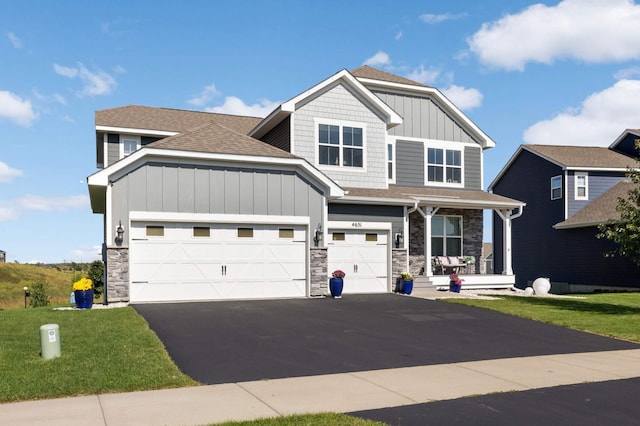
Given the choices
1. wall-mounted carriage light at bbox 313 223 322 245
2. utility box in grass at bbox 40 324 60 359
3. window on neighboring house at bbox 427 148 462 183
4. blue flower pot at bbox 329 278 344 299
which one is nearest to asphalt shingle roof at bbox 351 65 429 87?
window on neighboring house at bbox 427 148 462 183

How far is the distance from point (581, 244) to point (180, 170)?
22563 millimetres

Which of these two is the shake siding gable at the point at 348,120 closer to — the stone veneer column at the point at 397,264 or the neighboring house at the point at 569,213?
the stone veneer column at the point at 397,264

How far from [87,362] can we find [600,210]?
91.6ft

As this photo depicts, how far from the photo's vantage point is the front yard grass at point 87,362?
794 cm

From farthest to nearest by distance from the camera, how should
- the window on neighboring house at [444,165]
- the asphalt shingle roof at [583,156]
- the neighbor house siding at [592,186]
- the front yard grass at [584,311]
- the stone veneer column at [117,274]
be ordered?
1. the asphalt shingle roof at [583,156]
2. the neighbor house siding at [592,186]
3. the window on neighboring house at [444,165]
4. the stone veneer column at [117,274]
5. the front yard grass at [584,311]

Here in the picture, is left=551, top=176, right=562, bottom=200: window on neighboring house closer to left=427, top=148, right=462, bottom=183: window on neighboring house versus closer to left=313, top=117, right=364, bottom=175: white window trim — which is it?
left=427, top=148, right=462, bottom=183: window on neighboring house

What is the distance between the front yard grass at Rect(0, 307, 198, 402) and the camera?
7941 mm

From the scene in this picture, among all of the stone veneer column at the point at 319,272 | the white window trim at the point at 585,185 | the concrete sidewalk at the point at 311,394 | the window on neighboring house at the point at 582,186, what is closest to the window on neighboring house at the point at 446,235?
the stone veneer column at the point at 319,272

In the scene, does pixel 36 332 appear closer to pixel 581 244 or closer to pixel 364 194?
pixel 364 194

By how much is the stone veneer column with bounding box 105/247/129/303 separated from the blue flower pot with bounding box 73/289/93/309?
629 millimetres

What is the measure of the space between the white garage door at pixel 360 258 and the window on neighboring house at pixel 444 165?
16.6ft

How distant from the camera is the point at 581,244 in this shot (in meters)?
31.3

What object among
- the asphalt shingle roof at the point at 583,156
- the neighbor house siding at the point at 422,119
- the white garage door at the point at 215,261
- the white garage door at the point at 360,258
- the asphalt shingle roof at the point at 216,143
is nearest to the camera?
the white garage door at the point at 215,261

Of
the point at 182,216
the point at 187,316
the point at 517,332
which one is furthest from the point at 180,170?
the point at 517,332
